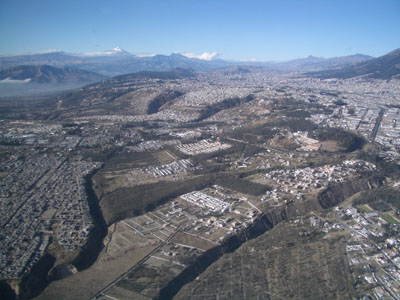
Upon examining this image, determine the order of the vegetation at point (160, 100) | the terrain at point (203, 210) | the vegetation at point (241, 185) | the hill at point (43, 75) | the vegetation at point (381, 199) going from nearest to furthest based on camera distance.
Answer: the terrain at point (203, 210), the vegetation at point (381, 199), the vegetation at point (241, 185), the vegetation at point (160, 100), the hill at point (43, 75)

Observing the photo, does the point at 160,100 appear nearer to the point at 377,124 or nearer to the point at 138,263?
the point at 377,124

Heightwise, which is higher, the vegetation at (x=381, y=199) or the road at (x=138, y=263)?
the vegetation at (x=381, y=199)

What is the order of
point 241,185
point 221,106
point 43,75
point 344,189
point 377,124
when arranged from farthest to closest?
1. point 43,75
2. point 221,106
3. point 377,124
4. point 241,185
5. point 344,189

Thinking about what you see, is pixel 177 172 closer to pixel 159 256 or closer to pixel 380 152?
pixel 159 256

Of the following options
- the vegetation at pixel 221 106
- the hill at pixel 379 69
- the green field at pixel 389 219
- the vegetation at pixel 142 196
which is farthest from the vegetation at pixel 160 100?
the hill at pixel 379 69

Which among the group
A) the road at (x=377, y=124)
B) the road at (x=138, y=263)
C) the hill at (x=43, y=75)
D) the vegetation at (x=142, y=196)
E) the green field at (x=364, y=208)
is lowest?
the hill at (x=43, y=75)

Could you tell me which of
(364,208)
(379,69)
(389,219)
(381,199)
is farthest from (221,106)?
(379,69)

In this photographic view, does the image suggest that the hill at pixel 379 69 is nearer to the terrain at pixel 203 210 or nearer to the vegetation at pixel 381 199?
the terrain at pixel 203 210

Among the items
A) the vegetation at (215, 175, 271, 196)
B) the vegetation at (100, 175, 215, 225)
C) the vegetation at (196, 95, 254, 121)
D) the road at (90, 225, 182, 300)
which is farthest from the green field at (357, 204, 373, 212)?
the vegetation at (196, 95, 254, 121)
